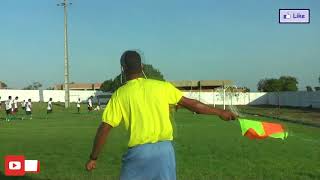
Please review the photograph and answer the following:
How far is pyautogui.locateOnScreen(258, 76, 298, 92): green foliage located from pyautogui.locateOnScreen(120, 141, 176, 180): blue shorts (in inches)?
6273

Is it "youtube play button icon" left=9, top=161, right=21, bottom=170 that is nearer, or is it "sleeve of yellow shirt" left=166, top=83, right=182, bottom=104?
"sleeve of yellow shirt" left=166, top=83, right=182, bottom=104

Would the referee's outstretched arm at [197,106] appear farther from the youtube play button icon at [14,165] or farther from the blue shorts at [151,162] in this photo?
the youtube play button icon at [14,165]

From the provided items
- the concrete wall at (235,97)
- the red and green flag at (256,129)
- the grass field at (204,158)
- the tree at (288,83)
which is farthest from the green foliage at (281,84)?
the red and green flag at (256,129)

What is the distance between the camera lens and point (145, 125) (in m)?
6.32

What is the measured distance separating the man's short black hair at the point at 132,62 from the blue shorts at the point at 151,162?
2.55 ft

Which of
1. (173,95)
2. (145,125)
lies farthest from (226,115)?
(145,125)

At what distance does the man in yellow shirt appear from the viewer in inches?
248

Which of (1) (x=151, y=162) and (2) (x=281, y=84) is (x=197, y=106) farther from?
(2) (x=281, y=84)

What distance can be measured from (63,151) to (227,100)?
9548 centimetres

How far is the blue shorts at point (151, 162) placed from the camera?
6285mm

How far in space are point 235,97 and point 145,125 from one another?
11268 centimetres

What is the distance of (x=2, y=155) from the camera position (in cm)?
1802
